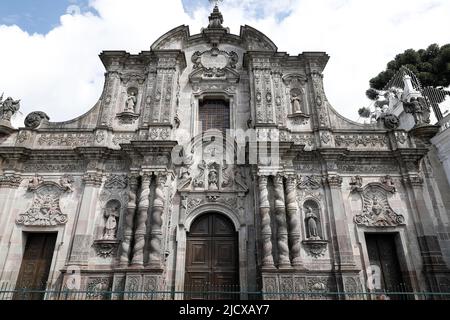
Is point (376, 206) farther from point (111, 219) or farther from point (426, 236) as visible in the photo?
point (111, 219)

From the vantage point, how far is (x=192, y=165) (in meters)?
12.4

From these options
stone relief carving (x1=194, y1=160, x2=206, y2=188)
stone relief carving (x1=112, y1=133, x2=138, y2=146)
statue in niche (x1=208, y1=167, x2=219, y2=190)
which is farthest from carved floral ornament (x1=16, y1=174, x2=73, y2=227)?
statue in niche (x1=208, y1=167, x2=219, y2=190)

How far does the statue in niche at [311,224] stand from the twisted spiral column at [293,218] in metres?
0.41

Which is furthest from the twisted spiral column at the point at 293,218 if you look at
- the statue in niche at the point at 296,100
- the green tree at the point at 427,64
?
the green tree at the point at 427,64

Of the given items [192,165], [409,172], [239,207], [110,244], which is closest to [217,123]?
[192,165]

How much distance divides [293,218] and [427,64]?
18011 mm

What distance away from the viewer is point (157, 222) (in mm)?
10453

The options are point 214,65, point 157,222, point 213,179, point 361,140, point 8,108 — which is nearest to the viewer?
point 157,222

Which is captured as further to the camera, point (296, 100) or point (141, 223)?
point (296, 100)

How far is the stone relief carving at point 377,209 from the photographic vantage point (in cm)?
1128

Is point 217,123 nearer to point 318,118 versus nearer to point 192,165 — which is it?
point 192,165

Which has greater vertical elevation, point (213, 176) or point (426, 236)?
point (213, 176)

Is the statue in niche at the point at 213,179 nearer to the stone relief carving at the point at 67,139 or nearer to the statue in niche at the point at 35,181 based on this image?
the stone relief carving at the point at 67,139

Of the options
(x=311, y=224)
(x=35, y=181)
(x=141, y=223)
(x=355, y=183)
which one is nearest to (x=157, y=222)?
(x=141, y=223)
